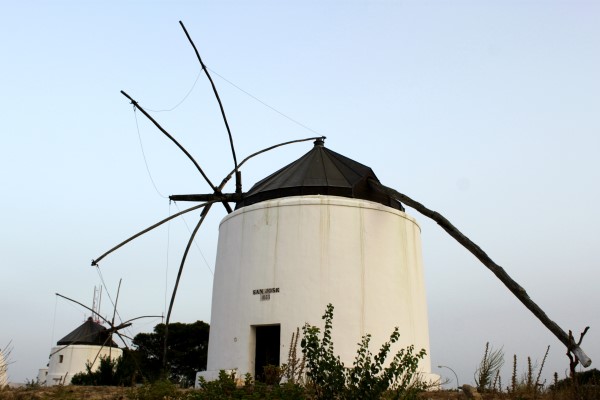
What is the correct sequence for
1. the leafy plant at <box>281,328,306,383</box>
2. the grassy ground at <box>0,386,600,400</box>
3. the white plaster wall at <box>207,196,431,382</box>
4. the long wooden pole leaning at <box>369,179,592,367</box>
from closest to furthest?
the leafy plant at <box>281,328,306,383</box>, the grassy ground at <box>0,386,600,400</box>, the long wooden pole leaning at <box>369,179,592,367</box>, the white plaster wall at <box>207,196,431,382</box>

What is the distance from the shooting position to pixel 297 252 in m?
12.4

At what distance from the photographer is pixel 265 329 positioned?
41.5 feet

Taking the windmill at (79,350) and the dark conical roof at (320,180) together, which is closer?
the dark conical roof at (320,180)

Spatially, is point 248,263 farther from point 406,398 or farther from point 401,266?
point 406,398

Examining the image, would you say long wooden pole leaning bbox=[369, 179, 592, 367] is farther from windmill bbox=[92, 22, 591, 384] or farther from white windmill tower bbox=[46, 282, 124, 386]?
white windmill tower bbox=[46, 282, 124, 386]

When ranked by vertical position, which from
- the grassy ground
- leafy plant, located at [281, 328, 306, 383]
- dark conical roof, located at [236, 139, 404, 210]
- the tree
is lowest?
the grassy ground

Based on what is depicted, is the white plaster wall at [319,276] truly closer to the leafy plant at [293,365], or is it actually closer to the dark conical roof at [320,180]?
the dark conical roof at [320,180]

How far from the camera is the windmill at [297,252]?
12117 mm

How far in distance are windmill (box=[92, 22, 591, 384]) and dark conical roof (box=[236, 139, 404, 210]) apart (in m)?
0.03

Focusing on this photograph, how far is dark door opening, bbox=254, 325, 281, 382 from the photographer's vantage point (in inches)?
489

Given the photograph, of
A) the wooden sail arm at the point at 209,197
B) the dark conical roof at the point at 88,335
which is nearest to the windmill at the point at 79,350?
the dark conical roof at the point at 88,335

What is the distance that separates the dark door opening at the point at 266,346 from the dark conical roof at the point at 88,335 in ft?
83.4

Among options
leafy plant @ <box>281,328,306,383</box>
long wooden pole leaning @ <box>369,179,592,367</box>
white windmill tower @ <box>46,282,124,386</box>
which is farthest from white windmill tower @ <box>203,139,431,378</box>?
white windmill tower @ <box>46,282,124,386</box>

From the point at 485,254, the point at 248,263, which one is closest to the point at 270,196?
the point at 248,263
